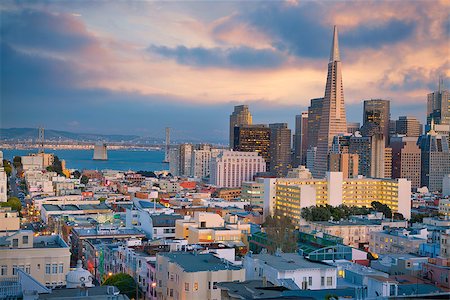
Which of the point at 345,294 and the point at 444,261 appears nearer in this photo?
the point at 345,294

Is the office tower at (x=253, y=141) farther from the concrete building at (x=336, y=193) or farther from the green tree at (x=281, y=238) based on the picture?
the green tree at (x=281, y=238)

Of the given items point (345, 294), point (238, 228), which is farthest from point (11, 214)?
point (345, 294)

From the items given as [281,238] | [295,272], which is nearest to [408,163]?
[281,238]

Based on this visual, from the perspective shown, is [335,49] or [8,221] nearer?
[8,221]

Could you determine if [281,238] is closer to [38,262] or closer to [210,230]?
[210,230]

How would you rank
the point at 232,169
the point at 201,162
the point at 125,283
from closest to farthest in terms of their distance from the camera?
the point at 125,283, the point at 232,169, the point at 201,162

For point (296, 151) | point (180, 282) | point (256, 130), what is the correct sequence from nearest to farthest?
point (180, 282) → point (256, 130) → point (296, 151)

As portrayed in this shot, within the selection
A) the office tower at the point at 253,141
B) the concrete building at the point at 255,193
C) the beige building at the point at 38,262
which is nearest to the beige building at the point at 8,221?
the beige building at the point at 38,262

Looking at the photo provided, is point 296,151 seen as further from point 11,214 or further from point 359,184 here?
point 11,214
